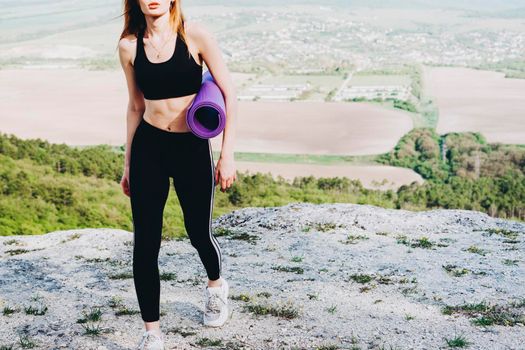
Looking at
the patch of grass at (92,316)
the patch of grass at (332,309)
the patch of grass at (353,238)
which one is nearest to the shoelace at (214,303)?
the patch of grass at (92,316)

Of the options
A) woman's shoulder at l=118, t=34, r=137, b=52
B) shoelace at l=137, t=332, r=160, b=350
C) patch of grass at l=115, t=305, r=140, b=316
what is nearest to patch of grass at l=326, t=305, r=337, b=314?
patch of grass at l=115, t=305, r=140, b=316

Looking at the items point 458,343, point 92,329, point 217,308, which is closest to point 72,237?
point 92,329

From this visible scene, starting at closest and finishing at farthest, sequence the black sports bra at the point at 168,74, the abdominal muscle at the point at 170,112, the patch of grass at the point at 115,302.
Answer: the black sports bra at the point at 168,74, the abdominal muscle at the point at 170,112, the patch of grass at the point at 115,302

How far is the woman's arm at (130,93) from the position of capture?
3.94 meters

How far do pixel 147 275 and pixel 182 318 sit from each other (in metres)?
1.26

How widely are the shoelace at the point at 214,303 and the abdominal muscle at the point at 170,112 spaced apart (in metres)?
1.63

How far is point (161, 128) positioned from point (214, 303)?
5.73 feet

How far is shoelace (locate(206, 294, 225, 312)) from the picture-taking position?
4993 millimetres

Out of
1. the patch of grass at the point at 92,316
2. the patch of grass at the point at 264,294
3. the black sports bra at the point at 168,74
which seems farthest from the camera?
the patch of grass at the point at 264,294

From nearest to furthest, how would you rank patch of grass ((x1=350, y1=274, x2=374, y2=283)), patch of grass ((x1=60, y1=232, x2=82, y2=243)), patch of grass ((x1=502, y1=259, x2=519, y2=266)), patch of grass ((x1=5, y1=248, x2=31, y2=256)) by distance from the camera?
patch of grass ((x1=350, y1=274, x2=374, y2=283)) → patch of grass ((x1=502, y1=259, x2=519, y2=266)) → patch of grass ((x1=5, y1=248, x2=31, y2=256)) → patch of grass ((x1=60, y1=232, x2=82, y2=243))

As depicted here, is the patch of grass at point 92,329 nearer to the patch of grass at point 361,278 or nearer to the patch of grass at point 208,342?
the patch of grass at point 208,342

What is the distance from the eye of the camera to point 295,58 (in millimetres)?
106688

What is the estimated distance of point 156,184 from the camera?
13.3ft

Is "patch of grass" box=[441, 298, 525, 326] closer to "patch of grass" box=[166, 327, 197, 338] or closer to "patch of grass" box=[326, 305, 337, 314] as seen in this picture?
"patch of grass" box=[326, 305, 337, 314]
